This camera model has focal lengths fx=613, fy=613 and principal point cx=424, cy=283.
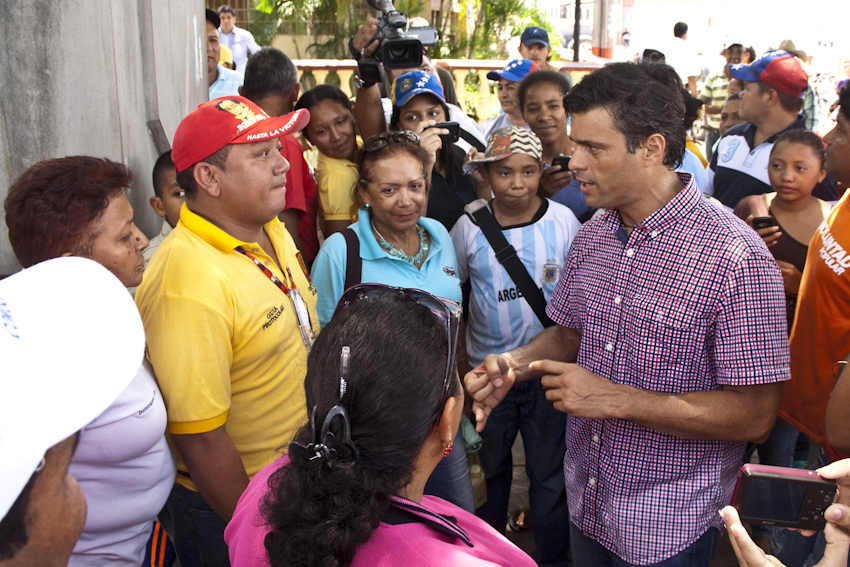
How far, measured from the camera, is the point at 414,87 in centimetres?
363

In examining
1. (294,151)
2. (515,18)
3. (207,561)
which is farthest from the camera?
(515,18)

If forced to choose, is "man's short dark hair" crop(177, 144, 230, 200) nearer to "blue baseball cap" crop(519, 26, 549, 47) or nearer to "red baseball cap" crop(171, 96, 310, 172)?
"red baseball cap" crop(171, 96, 310, 172)

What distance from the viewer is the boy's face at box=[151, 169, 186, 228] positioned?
9.71ft

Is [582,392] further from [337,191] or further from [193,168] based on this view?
[337,191]

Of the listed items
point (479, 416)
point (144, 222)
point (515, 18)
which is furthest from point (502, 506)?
point (515, 18)

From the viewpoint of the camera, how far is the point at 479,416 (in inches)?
75.6

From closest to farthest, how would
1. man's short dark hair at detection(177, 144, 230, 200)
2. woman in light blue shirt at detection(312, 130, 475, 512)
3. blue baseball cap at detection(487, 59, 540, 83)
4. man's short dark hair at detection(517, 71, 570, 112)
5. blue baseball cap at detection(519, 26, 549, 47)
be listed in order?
man's short dark hair at detection(177, 144, 230, 200) < woman in light blue shirt at detection(312, 130, 475, 512) < man's short dark hair at detection(517, 71, 570, 112) < blue baseball cap at detection(487, 59, 540, 83) < blue baseball cap at detection(519, 26, 549, 47)

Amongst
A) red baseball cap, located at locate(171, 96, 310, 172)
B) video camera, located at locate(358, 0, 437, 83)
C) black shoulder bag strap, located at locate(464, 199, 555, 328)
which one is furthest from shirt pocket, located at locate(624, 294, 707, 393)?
video camera, located at locate(358, 0, 437, 83)

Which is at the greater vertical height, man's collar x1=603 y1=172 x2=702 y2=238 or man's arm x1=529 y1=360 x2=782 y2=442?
man's collar x1=603 y1=172 x2=702 y2=238

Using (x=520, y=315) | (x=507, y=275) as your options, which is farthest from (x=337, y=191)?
(x=520, y=315)

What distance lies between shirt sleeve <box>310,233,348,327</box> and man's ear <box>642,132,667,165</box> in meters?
1.28

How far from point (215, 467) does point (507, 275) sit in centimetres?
157

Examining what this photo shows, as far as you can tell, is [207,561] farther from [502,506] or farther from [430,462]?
[502,506]

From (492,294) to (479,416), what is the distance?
1065mm
